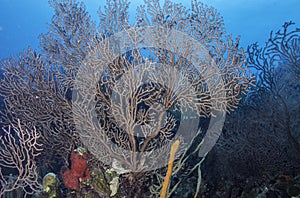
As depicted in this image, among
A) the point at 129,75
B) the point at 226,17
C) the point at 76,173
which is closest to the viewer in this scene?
the point at 129,75

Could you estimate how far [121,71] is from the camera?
4.11 meters

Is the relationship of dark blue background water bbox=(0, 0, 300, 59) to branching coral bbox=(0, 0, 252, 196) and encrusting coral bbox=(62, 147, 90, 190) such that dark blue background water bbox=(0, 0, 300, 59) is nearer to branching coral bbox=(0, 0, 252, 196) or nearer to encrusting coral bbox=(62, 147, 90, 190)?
branching coral bbox=(0, 0, 252, 196)

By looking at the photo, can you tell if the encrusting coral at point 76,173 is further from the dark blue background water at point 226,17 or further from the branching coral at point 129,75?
the dark blue background water at point 226,17

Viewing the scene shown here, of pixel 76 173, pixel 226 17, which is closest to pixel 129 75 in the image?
pixel 76 173

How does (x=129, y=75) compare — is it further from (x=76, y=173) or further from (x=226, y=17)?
(x=226, y=17)

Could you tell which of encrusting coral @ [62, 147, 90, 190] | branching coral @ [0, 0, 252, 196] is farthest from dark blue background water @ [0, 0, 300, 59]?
encrusting coral @ [62, 147, 90, 190]

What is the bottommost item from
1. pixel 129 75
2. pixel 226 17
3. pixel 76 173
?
pixel 76 173

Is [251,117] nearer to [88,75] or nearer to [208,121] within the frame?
[208,121]

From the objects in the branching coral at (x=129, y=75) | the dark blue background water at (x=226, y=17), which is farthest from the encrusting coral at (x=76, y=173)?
the dark blue background water at (x=226, y=17)

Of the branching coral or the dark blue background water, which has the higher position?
the dark blue background water

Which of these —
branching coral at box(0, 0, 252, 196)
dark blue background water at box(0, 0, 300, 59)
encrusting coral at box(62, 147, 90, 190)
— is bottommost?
encrusting coral at box(62, 147, 90, 190)

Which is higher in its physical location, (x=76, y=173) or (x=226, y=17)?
(x=226, y=17)

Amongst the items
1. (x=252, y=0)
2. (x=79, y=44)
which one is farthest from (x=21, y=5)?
(x=79, y=44)

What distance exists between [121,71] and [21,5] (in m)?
99.3
